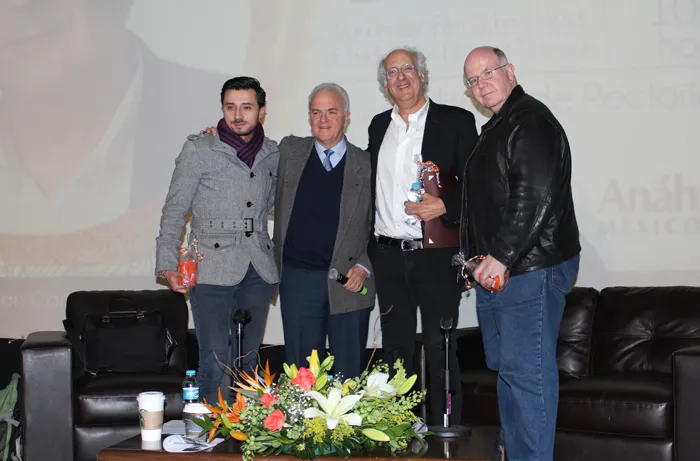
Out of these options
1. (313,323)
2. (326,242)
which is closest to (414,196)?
(326,242)

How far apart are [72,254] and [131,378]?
1.16 meters

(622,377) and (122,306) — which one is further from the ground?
(122,306)

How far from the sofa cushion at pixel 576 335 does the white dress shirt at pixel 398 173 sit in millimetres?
1221

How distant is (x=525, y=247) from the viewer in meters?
2.99

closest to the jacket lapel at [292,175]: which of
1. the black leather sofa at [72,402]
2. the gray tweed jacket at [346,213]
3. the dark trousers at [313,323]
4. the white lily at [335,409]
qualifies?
the gray tweed jacket at [346,213]

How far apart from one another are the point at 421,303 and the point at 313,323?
463 millimetres

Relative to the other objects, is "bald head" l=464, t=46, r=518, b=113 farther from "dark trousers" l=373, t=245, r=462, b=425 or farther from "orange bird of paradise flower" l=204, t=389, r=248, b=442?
"orange bird of paradise flower" l=204, t=389, r=248, b=442

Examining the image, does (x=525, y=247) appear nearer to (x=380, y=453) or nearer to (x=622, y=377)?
(x=380, y=453)

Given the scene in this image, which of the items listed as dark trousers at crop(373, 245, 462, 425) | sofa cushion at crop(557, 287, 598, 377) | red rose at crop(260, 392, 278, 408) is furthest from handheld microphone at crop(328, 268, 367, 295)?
sofa cushion at crop(557, 287, 598, 377)

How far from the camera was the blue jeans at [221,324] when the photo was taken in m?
3.47

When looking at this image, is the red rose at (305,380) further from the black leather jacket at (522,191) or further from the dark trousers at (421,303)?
the dark trousers at (421,303)

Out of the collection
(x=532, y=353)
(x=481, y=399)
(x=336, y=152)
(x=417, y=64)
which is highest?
(x=417, y=64)

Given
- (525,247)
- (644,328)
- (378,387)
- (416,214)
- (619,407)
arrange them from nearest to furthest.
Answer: (378,387)
(525,247)
(416,214)
(619,407)
(644,328)

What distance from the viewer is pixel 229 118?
11.8 feet
